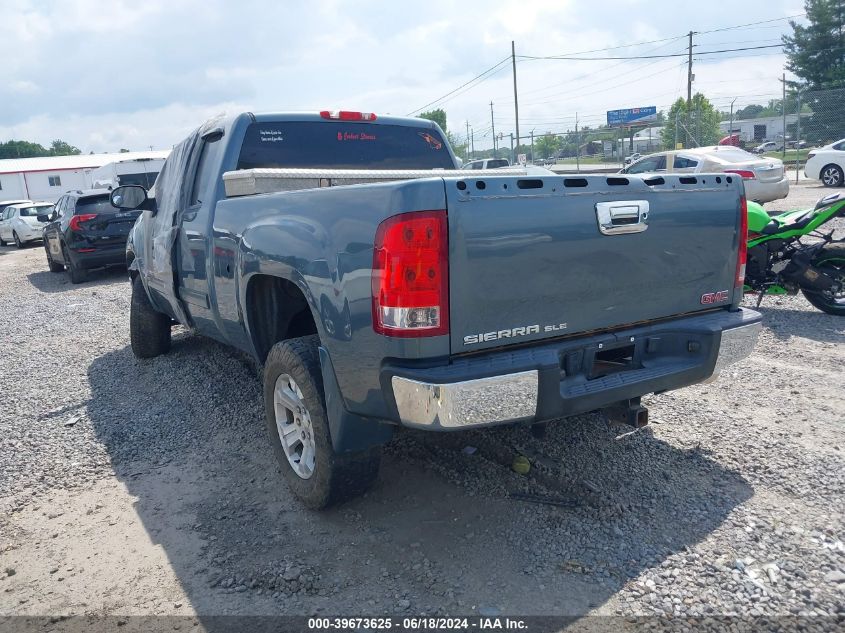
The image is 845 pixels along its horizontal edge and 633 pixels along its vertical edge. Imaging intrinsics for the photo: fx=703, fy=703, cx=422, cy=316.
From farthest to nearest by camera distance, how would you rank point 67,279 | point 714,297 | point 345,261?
point 67,279 → point 714,297 → point 345,261

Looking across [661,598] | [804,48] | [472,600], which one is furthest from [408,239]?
[804,48]

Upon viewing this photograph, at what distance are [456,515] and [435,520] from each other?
4.3 inches

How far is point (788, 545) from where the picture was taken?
3.02 m

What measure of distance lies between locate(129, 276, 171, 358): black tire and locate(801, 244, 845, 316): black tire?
19.9ft

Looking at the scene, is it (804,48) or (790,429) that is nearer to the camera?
(790,429)

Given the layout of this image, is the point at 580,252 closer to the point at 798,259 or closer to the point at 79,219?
the point at 798,259

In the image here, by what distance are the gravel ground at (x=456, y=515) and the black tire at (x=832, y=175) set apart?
16222 mm

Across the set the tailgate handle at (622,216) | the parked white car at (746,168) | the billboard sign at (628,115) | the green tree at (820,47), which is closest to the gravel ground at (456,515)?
the tailgate handle at (622,216)

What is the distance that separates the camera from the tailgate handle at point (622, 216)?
9.98 ft

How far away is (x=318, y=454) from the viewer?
3303mm

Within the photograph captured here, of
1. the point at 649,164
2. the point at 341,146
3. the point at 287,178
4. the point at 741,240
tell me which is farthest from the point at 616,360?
the point at 649,164

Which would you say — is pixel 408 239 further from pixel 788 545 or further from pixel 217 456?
pixel 217 456

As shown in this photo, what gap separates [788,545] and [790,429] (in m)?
1.36

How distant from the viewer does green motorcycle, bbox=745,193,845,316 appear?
21.1 feet
